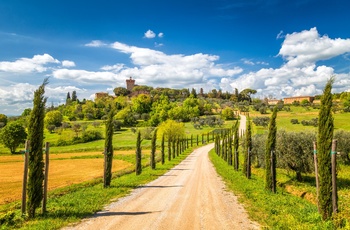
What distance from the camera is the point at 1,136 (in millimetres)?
72688

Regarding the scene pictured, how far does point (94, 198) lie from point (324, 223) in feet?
37.1

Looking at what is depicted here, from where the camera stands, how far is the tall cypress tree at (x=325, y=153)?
1030 cm

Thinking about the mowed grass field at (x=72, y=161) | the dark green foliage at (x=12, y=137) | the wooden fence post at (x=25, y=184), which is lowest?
the mowed grass field at (x=72, y=161)

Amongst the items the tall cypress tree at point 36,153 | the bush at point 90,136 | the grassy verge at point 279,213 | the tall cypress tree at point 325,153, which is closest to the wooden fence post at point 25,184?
the tall cypress tree at point 36,153

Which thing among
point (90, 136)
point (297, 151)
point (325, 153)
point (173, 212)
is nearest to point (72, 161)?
point (297, 151)

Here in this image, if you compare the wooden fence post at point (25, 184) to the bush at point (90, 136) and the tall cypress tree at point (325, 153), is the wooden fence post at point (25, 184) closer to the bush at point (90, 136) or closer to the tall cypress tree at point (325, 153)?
the tall cypress tree at point (325, 153)

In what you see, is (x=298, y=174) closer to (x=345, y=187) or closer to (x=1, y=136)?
(x=345, y=187)

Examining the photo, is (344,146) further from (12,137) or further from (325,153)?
(12,137)

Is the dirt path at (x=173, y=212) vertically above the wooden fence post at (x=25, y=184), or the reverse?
the wooden fence post at (x=25, y=184)

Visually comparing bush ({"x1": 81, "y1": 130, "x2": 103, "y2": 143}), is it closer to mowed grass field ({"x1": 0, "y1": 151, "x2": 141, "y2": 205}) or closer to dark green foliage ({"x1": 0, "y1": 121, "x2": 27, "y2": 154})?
dark green foliage ({"x1": 0, "y1": 121, "x2": 27, "y2": 154})

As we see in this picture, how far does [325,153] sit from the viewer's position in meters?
10.7

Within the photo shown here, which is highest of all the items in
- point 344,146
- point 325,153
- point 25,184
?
point 325,153

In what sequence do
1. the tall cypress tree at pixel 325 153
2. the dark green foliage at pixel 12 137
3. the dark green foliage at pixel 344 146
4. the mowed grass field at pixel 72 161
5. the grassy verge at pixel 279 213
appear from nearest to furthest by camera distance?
the grassy verge at pixel 279 213 → the tall cypress tree at pixel 325 153 → the mowed grass field at pixel 72 161 → the dark green foliage at pixel 344 146 → the dark green foliage at pixel 12 137

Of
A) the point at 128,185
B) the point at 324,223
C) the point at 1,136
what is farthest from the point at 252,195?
the point at 1,136
